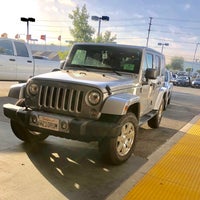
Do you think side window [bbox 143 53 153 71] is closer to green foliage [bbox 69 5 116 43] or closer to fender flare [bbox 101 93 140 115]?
fender flare [bbox 101 93 140 115]

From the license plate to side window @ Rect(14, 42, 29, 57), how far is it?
6.47 metres

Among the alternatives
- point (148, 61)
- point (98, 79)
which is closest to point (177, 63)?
point (148, 61)

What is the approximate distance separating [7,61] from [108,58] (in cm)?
536

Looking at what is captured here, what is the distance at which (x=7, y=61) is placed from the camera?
995 cm

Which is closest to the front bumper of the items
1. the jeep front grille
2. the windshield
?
the jeep front grille

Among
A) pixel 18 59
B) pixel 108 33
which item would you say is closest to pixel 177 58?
pixel 108 33

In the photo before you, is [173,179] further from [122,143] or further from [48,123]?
[48,123]

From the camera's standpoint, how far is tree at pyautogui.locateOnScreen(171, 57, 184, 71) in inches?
4161

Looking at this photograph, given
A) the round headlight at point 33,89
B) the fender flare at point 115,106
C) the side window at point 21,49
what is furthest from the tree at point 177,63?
the round headlight at point 33,89

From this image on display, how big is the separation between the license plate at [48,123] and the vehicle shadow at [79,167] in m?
0.59

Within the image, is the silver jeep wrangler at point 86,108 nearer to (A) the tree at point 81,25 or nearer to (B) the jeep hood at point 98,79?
(B) the jeep hood at point 98,79

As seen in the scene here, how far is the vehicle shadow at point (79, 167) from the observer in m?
3.78

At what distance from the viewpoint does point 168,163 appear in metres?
5.05

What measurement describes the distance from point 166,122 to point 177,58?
10695 cm
